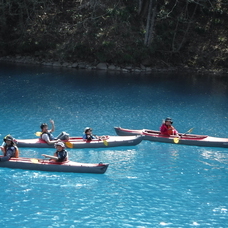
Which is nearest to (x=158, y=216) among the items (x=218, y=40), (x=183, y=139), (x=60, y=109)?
(x=183, y=139)

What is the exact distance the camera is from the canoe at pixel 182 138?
21734mm

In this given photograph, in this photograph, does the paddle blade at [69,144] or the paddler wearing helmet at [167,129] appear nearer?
the paddle blade at [69,144]

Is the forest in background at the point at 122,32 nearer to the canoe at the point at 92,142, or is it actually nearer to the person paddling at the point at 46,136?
the canoe at the point at 92,142

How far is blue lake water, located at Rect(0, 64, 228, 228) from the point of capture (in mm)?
14422

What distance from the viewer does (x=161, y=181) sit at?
17156mm

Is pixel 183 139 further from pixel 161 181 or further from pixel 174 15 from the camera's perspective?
pixel 174 15

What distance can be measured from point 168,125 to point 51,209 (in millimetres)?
10076

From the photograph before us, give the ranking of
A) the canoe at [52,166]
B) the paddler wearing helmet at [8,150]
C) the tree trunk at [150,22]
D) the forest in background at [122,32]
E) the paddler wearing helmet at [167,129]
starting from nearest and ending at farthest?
the canoe at [52,166]
the paddler wearing helmet at [8,150]
the paddler wearing helmet at [167,129]
the tree trunk at [150,22]
the forest in background at [122,32]

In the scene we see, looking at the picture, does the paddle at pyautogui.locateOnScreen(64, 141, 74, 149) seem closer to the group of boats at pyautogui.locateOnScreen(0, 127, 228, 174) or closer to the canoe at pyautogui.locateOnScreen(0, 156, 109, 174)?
the group of boats at pyautogui.locateOnScreen(0, 127, 228, 174)

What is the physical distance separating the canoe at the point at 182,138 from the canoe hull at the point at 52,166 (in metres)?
5.44

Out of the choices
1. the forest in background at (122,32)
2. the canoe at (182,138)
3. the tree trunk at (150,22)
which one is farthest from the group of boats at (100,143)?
the tree trunk at (150,22)

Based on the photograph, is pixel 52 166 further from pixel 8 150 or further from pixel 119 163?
pixel 119 163

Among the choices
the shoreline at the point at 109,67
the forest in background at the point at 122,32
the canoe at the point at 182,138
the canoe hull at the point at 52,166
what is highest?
the forest in background at the point at 122,32

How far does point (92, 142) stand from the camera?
20766 mm
